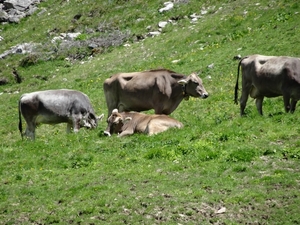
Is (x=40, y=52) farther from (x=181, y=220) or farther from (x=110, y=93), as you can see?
(x=181, y=220)

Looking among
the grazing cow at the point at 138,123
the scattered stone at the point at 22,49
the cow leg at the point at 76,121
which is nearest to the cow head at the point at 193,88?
the grazing cow at the point at 138,123

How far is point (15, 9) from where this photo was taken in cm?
5175

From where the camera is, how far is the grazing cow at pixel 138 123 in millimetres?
20531

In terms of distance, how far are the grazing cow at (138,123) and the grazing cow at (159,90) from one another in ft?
4.25

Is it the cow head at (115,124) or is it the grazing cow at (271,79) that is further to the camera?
the cow head at (115,124)

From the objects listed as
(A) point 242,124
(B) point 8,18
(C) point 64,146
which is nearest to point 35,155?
(C) point 64,146

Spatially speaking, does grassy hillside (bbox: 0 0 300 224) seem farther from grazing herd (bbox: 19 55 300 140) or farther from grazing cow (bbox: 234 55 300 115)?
grazing herd (bbox: 19 55 300 140)

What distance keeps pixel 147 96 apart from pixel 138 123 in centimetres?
202

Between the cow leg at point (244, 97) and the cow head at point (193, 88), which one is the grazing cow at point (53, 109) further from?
the cow leg at point (244, 97)

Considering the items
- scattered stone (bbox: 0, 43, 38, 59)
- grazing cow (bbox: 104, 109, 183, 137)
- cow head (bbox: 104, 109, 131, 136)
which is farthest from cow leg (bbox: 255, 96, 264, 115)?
scattered stone (bbox: 0, 43, 38, 59)

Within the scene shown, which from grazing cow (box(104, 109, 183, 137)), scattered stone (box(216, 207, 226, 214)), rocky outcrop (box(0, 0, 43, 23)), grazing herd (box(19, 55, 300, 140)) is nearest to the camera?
scattered stone (box(216, 207, 226, 214))

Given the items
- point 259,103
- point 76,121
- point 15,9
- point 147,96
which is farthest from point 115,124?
point 15,9

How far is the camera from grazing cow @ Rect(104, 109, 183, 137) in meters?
20.5

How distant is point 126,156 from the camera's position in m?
18.1
